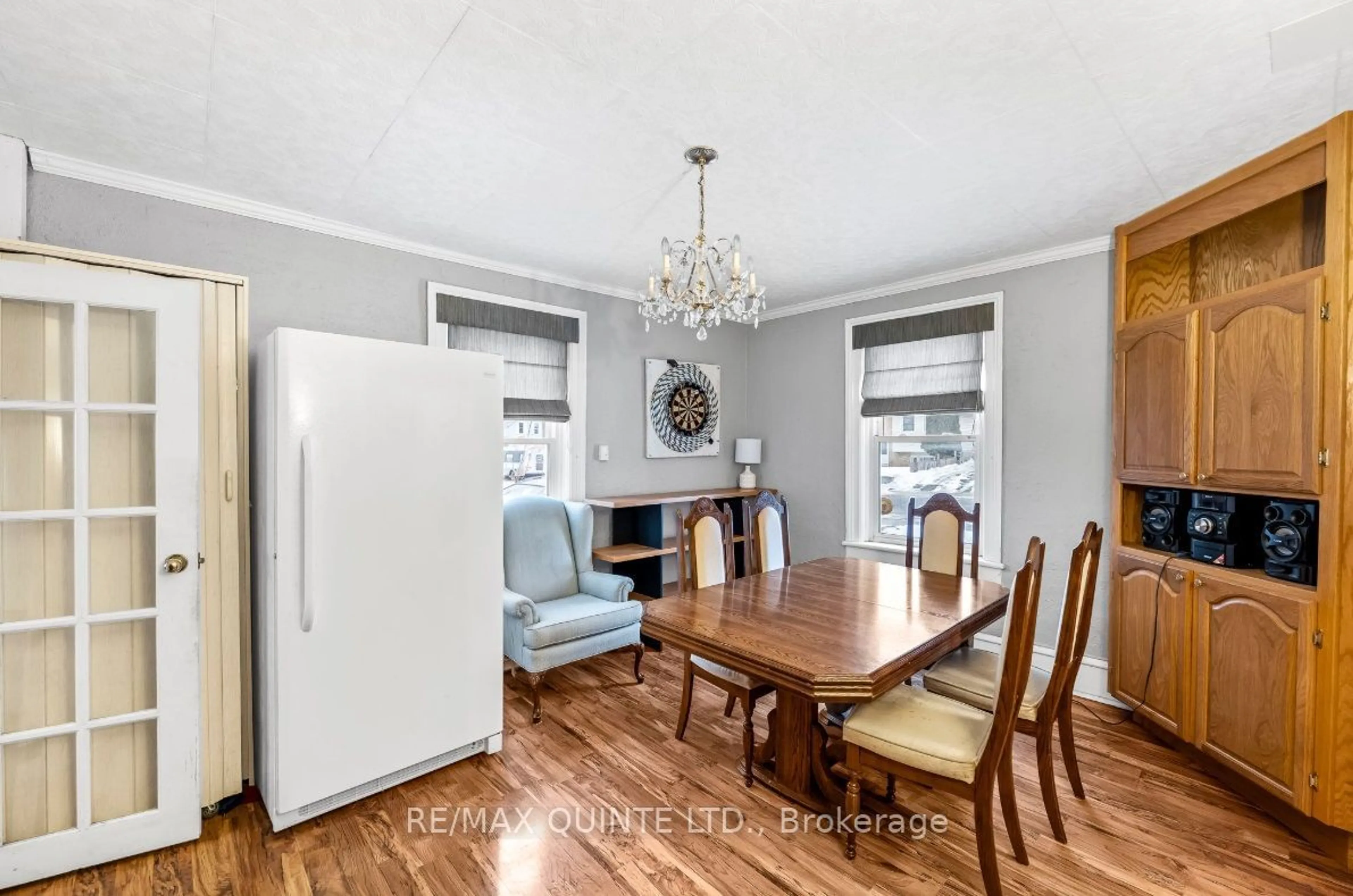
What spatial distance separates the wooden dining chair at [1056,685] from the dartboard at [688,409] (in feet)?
8.61

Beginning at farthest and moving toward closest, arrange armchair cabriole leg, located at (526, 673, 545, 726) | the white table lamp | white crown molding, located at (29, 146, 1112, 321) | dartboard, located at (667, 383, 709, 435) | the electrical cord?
the white table lamp → dartboard, located at (667, 383, 709, 435) → armchair cabriole leg, located at (526, 673, 545, 726) → the electrical cord → white crown molding, located at (29, 146, 1112, 321)

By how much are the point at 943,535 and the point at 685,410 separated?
2.09 meters

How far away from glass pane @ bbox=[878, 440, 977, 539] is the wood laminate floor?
5.71ft

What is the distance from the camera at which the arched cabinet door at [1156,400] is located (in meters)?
2.58

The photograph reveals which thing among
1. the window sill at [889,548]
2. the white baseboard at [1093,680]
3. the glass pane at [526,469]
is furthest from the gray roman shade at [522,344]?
the white baseboard at [1093,680]

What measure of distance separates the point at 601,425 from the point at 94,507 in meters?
2.66

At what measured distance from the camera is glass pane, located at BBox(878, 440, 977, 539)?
3.93m

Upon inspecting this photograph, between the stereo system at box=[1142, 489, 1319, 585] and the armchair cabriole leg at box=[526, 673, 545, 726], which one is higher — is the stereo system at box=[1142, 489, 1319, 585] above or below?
above

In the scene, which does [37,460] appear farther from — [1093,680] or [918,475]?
[1093,680]

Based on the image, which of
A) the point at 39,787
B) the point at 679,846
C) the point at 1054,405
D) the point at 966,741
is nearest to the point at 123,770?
the point at 39,787

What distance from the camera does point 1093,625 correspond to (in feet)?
10.9

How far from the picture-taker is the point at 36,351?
191cm

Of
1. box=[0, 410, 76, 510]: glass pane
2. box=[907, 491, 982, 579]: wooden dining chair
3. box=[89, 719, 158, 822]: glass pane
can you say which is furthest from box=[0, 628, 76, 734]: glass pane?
box=[907, 491, 982, 579]: wooden dining chair

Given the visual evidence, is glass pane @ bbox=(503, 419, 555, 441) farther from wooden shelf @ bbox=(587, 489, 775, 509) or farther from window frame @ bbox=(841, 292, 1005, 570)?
window frame @ bbox=(841, 292, 1005, 570)
